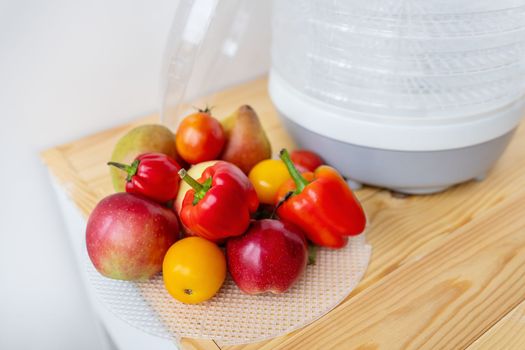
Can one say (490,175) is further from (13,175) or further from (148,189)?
(13,175)

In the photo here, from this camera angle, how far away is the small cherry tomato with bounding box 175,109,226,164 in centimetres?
53

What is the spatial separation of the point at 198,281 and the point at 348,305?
135 mm

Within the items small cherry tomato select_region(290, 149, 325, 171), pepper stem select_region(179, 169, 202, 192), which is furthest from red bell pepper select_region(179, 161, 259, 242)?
small cherry tomato select_region(290, 149, 325, 171)

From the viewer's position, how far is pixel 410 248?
52 cm

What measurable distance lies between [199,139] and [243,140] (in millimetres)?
54

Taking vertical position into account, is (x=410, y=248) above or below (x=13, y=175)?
above

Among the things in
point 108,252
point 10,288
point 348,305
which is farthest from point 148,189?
point 10,288

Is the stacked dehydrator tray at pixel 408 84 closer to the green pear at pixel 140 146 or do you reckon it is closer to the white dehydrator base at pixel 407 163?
the white dehydrator base at pixel 407 163

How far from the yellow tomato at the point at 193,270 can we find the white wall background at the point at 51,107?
0.30m

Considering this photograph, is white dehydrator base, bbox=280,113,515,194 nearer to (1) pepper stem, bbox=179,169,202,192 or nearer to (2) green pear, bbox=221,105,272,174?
(2) green pear, bbox=221,105,272,174

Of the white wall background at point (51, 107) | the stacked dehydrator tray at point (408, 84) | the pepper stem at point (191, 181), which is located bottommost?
the white wall background at point (51, 107)

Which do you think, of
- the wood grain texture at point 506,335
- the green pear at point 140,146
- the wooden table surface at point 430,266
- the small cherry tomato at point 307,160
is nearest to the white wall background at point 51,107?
the wooden table surface at point 430,266

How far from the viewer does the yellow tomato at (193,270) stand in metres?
0.43

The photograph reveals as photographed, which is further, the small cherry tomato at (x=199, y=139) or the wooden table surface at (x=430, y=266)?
the small cherry tomato at (x=199, y=139)
